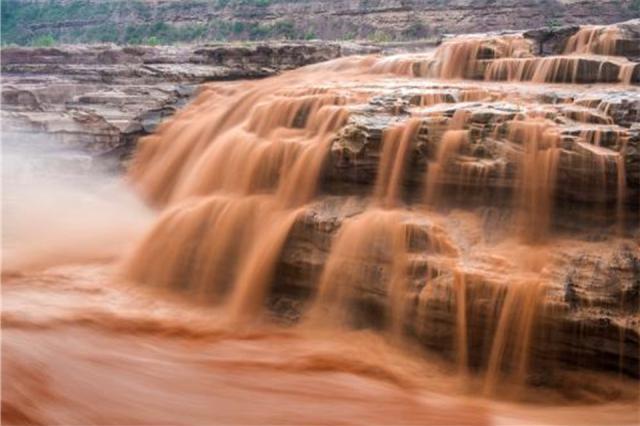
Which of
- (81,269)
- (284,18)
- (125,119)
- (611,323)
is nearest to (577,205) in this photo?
(611,323)

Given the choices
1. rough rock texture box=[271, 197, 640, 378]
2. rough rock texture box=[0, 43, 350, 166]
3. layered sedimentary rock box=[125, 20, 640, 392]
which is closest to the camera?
rough rock texture box=[271, 197, 640, 378]

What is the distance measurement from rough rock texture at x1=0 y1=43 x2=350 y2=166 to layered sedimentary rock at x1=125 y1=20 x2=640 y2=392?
13.6ft

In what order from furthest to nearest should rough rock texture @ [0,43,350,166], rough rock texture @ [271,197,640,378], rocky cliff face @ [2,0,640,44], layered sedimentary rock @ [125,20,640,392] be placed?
rocky cliff face @ [2,0,640,44] < rough rock texture @ [0,43,350,166] < layered sedimentary rock @ [125,20,640,392] < rough rock texture @ [271,197,640,378]

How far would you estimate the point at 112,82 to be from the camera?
1595cm

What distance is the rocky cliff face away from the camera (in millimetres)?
26328

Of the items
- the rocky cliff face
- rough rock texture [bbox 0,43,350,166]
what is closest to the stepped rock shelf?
rough rock texture [bbox 0,43,350,166]

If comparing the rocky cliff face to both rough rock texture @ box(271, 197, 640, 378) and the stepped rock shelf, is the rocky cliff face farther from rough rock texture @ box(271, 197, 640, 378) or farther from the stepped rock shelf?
rough rock texture @ box(271, 197, 640, 378)

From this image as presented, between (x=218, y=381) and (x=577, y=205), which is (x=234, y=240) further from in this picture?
(x=577, y=205)

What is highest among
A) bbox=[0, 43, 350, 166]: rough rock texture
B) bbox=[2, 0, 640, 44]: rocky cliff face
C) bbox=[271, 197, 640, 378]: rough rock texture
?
bbox=[2, 0, 640, 44]: rocky cliff face

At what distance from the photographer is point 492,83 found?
36.8 ft

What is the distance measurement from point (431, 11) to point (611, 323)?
24209 mm

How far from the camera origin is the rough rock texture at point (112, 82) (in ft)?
44.7

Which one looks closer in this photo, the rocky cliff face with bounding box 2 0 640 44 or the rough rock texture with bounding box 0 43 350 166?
the rough rock texture with bounding box 0 43 350 166

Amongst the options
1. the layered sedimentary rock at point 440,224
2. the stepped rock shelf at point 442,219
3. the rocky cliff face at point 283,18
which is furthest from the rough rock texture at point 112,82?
the rocky cliff face at point 283,18
